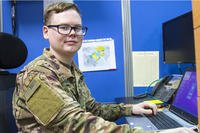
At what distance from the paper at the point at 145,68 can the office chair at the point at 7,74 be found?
1.03 m

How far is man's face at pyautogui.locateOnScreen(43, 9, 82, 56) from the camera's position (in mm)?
1362

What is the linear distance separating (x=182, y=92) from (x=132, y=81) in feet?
2.46

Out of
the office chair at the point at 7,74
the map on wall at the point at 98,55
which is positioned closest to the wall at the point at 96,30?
the map on wall at the point at 98,55

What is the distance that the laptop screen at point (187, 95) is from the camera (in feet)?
4.77

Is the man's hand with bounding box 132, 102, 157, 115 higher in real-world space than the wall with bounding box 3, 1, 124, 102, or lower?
lower

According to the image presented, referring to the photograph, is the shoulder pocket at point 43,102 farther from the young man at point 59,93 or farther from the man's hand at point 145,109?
the man's hand at point 145,109

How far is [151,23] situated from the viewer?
2.38 meters

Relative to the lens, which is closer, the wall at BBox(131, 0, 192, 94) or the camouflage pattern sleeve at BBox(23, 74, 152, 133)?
the camouflage pattern sleeve at BBox(23, 74, 152, 133)

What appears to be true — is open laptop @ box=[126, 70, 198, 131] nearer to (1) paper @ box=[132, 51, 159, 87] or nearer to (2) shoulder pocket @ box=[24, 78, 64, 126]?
(2) shoulder pocket @ box=[24, 78, 64, 126]

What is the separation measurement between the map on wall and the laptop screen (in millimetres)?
761

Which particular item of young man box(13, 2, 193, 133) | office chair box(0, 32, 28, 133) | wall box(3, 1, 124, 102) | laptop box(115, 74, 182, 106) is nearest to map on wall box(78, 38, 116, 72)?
wall box(3, 1, 124, 102)

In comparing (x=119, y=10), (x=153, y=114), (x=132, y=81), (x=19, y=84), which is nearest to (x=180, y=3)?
(x=119, y=10)

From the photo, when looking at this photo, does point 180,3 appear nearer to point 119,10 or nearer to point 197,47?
point 119,10

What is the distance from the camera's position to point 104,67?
2359 millimetres
